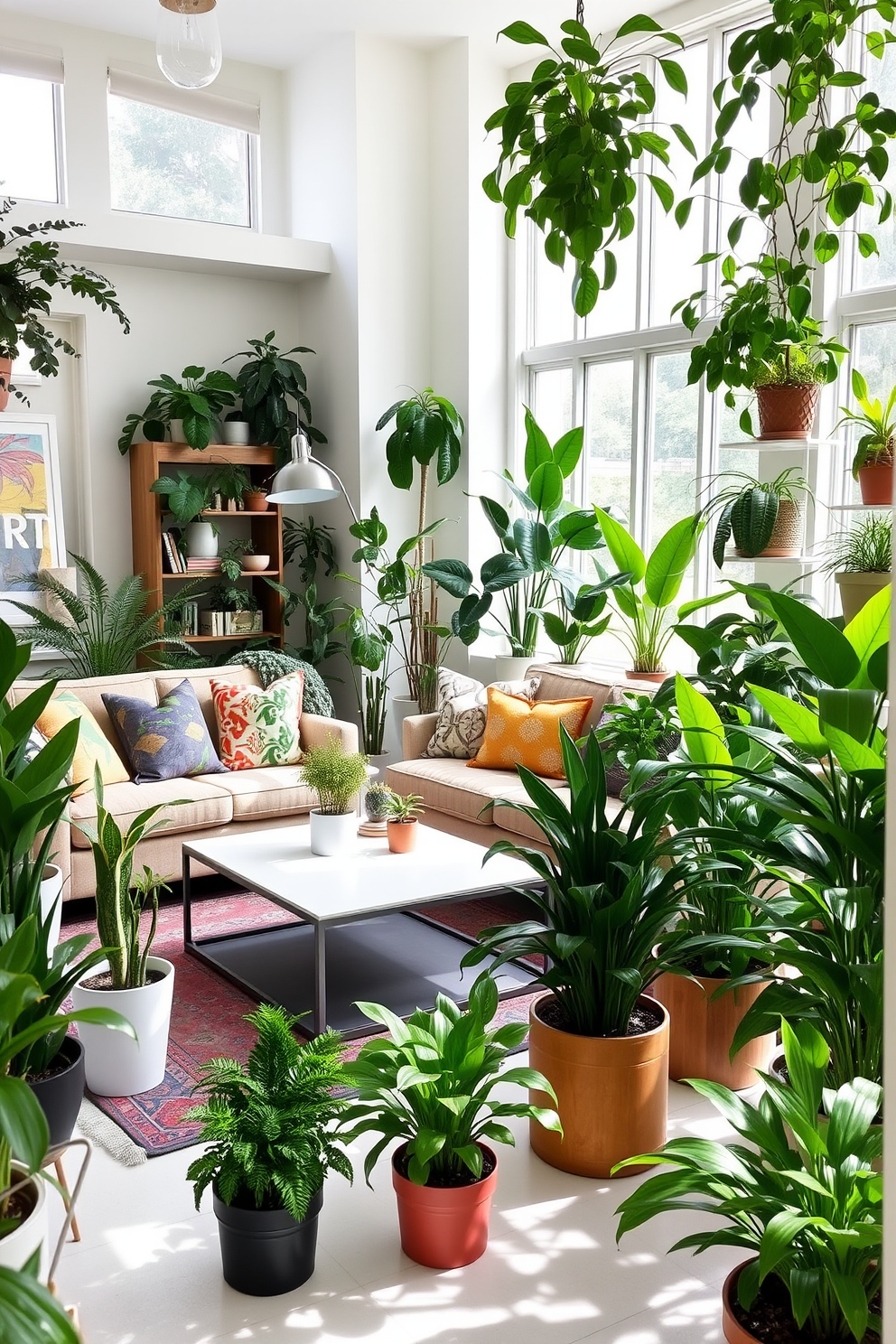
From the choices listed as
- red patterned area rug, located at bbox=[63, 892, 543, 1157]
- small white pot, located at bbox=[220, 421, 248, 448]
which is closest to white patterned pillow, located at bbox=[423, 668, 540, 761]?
red patterned area rug, located at bbox=[63, 892, 543, 1157]

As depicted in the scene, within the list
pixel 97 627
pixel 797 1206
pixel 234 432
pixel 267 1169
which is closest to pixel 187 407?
pixel 234 432

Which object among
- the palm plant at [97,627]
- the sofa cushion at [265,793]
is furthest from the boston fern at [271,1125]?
the palm plant at [97,627]

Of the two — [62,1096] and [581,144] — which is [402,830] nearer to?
[62,1096]

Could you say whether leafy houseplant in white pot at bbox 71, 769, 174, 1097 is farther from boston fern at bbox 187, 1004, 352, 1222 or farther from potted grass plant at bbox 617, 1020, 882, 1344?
potted grass plant at bbox 617, 1020, 882, 1344

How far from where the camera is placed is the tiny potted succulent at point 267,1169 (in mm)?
2281

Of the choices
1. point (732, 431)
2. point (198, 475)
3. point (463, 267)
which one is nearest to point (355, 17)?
point (463, 267)

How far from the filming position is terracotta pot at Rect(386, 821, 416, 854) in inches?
161

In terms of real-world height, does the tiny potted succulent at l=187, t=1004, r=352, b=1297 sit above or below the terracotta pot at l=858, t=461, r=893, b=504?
below

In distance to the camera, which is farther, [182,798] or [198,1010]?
[182,798]

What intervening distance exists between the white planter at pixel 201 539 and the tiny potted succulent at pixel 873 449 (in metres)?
3.72

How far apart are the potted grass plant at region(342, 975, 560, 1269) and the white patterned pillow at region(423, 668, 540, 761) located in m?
2.84

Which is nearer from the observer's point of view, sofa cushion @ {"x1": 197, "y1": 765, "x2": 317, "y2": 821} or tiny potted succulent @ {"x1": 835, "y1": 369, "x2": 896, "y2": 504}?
tiny potted succulent @ {"x1": 835, "y1": 369, "x2": 896, "y2": 504}

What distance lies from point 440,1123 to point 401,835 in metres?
1.69

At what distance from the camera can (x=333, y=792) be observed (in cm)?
406
